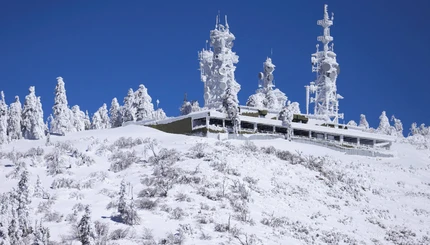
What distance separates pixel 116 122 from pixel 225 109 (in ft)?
120

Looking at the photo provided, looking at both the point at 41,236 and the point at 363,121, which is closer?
the point at 41,236

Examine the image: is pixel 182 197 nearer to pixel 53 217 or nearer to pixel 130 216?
pixel 130 216

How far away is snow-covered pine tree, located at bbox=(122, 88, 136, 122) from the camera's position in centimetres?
9738

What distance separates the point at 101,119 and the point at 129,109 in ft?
75.6

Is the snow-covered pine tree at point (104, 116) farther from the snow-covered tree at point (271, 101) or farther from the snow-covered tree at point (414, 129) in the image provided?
the snow-covered tree at point (414, 129)

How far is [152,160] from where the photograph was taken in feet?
178

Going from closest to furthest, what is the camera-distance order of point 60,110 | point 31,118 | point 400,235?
1. point 400,235
2. point 31,118
3. point 60,110

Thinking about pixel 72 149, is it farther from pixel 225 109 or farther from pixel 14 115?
pixel 14 115

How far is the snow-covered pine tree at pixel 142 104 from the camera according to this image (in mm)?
90875

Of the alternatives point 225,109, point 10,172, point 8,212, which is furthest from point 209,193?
point 225,109

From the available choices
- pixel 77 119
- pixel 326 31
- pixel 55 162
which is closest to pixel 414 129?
pixel 326 31

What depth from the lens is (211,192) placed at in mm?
45719

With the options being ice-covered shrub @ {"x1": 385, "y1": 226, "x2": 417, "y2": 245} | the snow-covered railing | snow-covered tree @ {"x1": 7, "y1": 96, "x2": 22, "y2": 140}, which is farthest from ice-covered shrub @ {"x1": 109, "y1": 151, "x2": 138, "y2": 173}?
snow-covered tree @ {"x1": 7, "y1": 96, "x2": 22, "y2": 140}

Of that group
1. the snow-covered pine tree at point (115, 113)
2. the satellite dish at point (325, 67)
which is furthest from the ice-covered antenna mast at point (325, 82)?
the snow-covered pine tree at point (115, 113)
